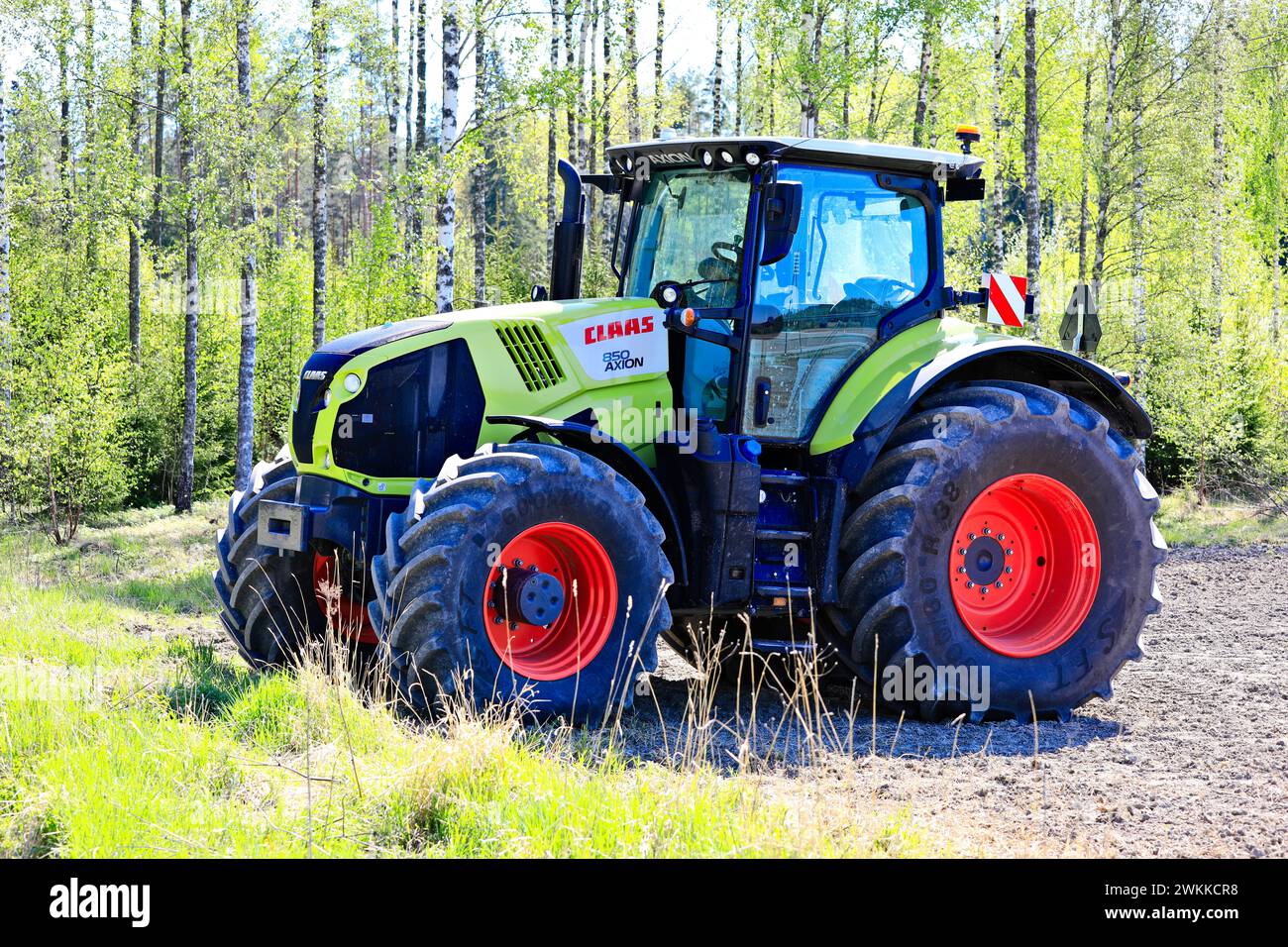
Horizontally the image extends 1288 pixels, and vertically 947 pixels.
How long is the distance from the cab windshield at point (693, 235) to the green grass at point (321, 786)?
2569 mm

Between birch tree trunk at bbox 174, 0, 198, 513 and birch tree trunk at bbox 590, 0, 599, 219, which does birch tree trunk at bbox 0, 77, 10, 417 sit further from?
birch tree trunk at bbox 590, 0, 599, 219

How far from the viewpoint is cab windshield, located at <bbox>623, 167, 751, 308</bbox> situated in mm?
6730

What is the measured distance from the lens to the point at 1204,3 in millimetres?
25312

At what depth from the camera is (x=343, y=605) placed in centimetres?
670

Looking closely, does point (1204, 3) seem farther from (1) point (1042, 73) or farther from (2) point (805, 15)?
(2) point (805, 15)

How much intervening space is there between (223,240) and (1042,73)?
16386 millimetres

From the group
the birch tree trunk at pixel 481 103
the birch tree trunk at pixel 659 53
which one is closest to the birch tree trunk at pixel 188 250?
the birch tree trunk at pixel 481 103

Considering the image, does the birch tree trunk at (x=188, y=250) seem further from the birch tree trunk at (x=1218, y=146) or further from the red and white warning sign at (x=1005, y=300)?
the birch tree trunk at (x=1218, y=146)

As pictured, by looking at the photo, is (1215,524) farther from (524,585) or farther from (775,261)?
(524,585)

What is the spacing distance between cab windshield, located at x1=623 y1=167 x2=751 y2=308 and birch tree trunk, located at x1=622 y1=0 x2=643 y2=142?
55.4ft

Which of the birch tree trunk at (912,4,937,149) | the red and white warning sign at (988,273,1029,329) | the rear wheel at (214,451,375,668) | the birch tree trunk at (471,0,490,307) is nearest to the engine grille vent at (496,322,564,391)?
the rear wheel at (214,451,375,668)

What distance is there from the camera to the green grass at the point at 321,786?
4.02m

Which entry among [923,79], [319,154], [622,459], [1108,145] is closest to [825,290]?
[622,459]

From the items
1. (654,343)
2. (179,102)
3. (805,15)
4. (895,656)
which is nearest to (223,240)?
(179,102)
